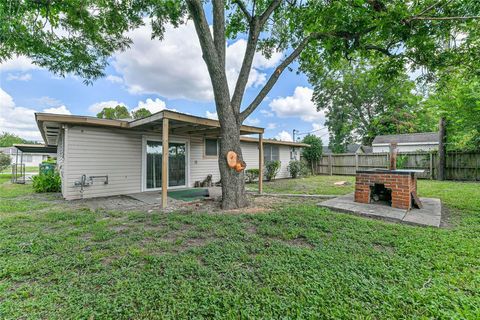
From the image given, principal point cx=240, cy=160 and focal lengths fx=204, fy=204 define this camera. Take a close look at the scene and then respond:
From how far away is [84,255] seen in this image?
2566 millimetres

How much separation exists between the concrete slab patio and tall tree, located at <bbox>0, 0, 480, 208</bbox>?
238 centimetres

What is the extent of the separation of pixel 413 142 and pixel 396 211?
55.3ft

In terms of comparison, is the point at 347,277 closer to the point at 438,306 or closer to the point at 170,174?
the point at 438,306

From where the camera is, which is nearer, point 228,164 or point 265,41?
point 228,164

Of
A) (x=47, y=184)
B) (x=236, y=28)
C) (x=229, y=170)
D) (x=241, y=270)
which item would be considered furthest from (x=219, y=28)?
(x=47, y=184)

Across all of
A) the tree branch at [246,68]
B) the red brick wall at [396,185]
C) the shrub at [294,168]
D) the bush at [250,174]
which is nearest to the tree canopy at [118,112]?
the bush at [250,174]

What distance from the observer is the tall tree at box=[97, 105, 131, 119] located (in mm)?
21969

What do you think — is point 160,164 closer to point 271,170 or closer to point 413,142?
point 271,170

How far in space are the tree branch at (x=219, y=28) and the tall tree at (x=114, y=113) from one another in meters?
20.9

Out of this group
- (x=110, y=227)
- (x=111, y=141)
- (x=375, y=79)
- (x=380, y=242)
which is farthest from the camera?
(x=111, y=141)

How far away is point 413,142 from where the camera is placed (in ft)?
54.9

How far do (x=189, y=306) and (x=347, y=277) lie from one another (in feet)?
5.01

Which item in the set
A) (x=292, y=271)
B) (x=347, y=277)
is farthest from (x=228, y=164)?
(x=347, y=277)

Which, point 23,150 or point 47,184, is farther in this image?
point 23,150
